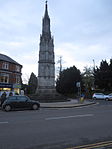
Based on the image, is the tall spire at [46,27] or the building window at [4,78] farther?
the building window at [4,78]

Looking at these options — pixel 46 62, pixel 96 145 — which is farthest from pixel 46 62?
pixel 96 145

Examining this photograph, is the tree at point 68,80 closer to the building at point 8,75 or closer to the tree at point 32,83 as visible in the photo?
the building at point 8,75

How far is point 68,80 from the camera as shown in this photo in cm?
5359

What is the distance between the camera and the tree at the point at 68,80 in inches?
2119

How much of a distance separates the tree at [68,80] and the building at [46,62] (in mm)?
19711

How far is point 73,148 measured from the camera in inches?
185

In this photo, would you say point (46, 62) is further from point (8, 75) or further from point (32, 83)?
point (32, 83)

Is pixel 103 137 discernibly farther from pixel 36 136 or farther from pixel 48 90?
pixel 48 90

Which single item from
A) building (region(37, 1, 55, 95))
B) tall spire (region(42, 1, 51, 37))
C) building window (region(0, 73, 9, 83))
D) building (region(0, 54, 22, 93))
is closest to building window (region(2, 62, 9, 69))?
building (region(0, 54, 22, 93))

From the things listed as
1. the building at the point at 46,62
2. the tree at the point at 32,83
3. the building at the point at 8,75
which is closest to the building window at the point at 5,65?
the building at the point at 8,75

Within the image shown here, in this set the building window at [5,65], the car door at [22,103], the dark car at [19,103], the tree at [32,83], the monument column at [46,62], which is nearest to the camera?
the dark car at [19,103]

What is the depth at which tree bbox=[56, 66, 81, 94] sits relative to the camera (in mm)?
53812

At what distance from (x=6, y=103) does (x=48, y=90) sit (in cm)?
1846

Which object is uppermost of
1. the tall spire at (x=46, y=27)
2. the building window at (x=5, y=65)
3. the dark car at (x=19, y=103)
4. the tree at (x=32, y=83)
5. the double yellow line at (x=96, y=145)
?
the tall spire at (x=46, y=27)
